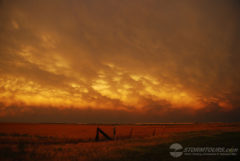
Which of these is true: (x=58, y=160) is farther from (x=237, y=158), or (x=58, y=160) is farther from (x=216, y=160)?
(x=237, y=158)

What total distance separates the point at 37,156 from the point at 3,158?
226 centimetres

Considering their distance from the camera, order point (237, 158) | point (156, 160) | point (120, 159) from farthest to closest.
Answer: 1. point (120, 159)
2. point (156, 160)
3. point (237, 158)

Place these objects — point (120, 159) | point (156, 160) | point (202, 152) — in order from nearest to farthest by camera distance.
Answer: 1. point (156, 160)
2. point (120, 159)
3. point (202, 152)

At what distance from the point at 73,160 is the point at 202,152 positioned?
377 inches

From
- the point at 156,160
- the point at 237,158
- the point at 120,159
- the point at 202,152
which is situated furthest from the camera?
the point at 202,152

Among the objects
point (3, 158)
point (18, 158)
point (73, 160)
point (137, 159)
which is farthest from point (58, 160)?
point (137, 159)

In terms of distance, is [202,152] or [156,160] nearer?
[156,160]

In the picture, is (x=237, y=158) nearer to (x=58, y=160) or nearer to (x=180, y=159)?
(x=180, y=159)

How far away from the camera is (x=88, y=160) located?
42.3ft

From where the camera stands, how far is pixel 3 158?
13.5m

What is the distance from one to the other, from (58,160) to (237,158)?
11520mm

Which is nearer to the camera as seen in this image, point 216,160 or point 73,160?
point 216,160

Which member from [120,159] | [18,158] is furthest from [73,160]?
[18,158]

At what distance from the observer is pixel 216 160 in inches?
449
